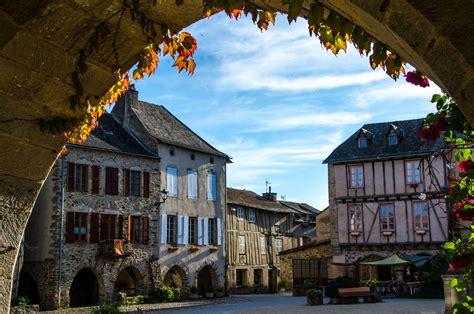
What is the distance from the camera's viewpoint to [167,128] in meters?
28.2

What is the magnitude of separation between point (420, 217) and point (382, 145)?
373 centimetres

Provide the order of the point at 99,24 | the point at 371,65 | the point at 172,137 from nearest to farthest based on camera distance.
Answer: the point at 371,65
the point at 99,24
the point at 172,137

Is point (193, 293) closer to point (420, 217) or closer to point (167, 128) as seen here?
point (167, 128)

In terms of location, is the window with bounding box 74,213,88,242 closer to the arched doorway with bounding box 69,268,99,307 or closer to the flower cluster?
the arched doorway with bounding box 69,268,99,307

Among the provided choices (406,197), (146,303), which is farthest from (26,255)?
(406,197)

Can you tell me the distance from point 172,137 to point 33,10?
1005 inches

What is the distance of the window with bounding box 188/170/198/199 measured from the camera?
27.3 meters

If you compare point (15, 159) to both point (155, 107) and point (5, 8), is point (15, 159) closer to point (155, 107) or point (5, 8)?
point (5, 8)

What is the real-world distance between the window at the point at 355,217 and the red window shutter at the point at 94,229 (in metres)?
11.5

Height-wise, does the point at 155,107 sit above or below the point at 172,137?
above

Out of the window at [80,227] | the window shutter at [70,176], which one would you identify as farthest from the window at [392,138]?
the window shutter at [70,176]

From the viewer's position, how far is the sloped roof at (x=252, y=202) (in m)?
31.8

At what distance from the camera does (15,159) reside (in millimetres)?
2502

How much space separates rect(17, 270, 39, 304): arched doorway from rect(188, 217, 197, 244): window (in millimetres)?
7031
